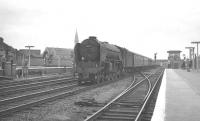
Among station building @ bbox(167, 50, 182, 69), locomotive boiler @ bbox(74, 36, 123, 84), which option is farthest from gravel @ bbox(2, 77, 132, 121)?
station building @ bbox(167, 50, 182, 69)

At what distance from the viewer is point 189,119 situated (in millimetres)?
6750

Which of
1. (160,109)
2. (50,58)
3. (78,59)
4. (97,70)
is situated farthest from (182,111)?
(50,58)

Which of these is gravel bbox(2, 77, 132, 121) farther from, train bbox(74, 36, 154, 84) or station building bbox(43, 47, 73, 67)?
station building bbox(43, 47, 73, 67)

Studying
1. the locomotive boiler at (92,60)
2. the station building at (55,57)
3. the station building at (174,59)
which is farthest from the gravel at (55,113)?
the station building at (174,59)

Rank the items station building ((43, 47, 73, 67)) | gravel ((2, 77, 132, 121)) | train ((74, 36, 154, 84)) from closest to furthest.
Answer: gravel ((2, 77, 132, 121)) < train ((74, 36, 154, 84)) < station building ((43, 47, 73, 67))

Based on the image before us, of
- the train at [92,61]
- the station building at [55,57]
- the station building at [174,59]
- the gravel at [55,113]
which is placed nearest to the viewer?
the gravel at [55,113]

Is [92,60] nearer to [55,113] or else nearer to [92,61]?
[92,61]

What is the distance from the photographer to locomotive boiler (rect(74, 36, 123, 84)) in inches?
729

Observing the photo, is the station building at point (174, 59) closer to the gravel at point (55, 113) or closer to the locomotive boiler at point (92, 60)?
the locomotive boiler at point (92, 60)

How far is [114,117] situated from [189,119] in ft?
6.87

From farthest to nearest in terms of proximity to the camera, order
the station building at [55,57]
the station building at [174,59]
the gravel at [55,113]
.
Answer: the station building at [174,59] < the station building at [55,57] < the gravel at [55,113]

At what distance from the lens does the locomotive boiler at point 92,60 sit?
18.5 meters

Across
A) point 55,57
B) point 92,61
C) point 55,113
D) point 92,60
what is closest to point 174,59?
point 55,57

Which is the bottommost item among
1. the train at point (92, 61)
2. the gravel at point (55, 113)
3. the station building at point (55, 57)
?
the gravel at point (55, 113)
